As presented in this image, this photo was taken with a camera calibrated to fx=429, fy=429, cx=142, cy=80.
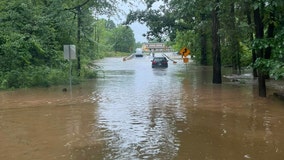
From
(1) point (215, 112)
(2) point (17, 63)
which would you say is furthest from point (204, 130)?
(2) point (17, 63)

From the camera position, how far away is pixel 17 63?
24.2 metres

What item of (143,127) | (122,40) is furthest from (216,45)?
(122,40)

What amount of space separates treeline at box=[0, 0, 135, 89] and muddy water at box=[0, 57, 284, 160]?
5386 mm

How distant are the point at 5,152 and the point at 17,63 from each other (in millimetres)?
16167

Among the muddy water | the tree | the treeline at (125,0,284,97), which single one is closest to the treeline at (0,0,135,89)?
the muddy water

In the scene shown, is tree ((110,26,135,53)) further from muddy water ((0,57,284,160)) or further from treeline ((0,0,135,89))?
muddy water ((0,57,284,160))

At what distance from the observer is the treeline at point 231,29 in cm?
1472

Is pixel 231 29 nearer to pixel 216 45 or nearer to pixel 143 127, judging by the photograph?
pixel 216 45

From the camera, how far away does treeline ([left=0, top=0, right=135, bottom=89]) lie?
78.4 feet

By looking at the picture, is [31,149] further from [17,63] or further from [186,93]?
[17,63]

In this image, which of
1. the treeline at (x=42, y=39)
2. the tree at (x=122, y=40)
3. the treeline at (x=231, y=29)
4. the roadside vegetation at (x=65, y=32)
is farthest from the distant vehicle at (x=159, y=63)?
the tree at (x=122, y=40)

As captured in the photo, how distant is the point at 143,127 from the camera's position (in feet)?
37.4

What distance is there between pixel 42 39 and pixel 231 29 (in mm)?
11456

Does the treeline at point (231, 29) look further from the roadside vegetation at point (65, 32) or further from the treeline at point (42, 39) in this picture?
the treeline at point (42, 39)
